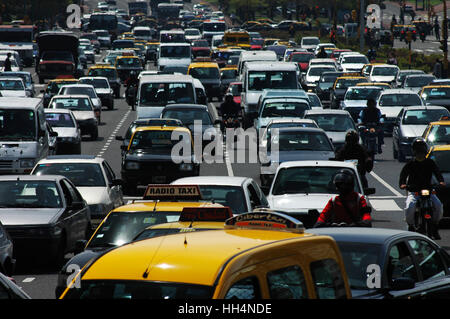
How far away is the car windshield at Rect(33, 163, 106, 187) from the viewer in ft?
67.1

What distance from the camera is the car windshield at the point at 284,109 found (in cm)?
3322

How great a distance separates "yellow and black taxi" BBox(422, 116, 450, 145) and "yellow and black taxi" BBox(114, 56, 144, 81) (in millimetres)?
37229

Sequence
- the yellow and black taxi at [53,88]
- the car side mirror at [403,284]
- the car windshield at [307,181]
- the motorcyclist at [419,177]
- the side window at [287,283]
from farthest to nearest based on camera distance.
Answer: the yellow and black taxi at [53,88] < the car windshield at [307,181] < the motorcyclist at [419,177] < the car side mirror at [403,284] < the side window at [287,283]

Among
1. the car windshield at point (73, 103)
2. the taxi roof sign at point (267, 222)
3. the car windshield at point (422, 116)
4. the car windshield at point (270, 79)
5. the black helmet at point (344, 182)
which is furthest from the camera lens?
the car windshield at point (73, 103)

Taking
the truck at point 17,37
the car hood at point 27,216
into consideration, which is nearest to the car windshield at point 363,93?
the car hood at point 27,216

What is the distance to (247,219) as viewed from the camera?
7945 millimetres

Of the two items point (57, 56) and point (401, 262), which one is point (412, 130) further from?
point (57, 56)

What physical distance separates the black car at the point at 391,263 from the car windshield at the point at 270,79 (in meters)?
29.0

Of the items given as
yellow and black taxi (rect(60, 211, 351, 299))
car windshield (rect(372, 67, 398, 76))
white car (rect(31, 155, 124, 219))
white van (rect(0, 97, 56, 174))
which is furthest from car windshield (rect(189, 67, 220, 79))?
yellow and black taxi (rect(60, 211, 351, 299))

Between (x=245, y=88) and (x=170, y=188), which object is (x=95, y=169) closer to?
(x=170, y=188)

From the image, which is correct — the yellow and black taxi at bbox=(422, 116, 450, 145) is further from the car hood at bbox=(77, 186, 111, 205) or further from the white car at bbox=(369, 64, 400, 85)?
the white car at bbox=(369, 64, 400, 85)

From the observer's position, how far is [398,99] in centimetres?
4022

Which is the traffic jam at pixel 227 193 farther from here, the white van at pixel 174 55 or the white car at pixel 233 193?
the white van at pixel 174 55

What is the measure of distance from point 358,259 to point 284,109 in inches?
932
